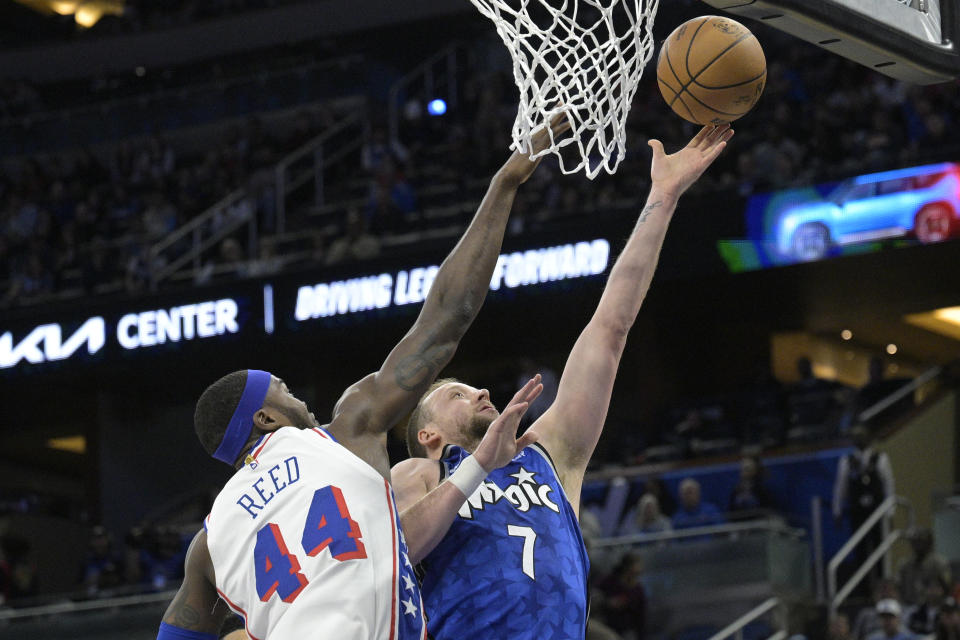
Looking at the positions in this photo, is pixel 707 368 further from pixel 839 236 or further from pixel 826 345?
pixel 839 236

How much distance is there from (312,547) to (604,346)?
134 centimetres

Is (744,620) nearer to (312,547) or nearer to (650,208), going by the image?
(650,208)

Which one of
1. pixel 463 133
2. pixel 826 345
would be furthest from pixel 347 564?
Answer: pixel 826 345

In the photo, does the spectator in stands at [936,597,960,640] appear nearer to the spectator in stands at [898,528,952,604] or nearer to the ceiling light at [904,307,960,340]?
the spectator in stands at [898,528,952,604]

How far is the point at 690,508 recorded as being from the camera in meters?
11.9

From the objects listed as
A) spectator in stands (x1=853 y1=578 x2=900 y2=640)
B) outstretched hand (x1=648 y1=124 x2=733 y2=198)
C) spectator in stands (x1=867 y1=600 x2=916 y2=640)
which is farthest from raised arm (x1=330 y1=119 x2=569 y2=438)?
spectator in stands (x1=853 y1=578 x2=900 y2=640)

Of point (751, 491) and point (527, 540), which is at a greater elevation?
point (527, 540)

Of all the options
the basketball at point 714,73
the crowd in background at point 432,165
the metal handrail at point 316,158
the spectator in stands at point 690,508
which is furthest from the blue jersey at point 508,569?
the metal handrail at point 316,158

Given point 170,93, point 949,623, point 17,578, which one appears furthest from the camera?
point 170,93

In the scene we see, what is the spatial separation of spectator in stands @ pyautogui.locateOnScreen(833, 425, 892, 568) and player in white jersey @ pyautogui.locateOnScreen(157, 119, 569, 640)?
28.8 ft

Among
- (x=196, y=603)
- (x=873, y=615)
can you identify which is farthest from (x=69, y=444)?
(x=196, y=603)

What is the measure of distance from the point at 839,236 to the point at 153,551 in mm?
7028

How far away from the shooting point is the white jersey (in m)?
3.13

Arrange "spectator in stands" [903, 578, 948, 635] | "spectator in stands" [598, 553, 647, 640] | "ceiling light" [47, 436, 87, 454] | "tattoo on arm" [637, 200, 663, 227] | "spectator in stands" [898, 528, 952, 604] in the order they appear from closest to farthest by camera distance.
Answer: "tattoo on arm" [637, 200, 663, 227]
"spectator in stands" [903, 578, 948, 635]
"spectator in stands" [898, 528, 952, 604]
"spectator in stands" [598, 553, 647, 640]
"ceiling light" [47, 436, 87, 454]
